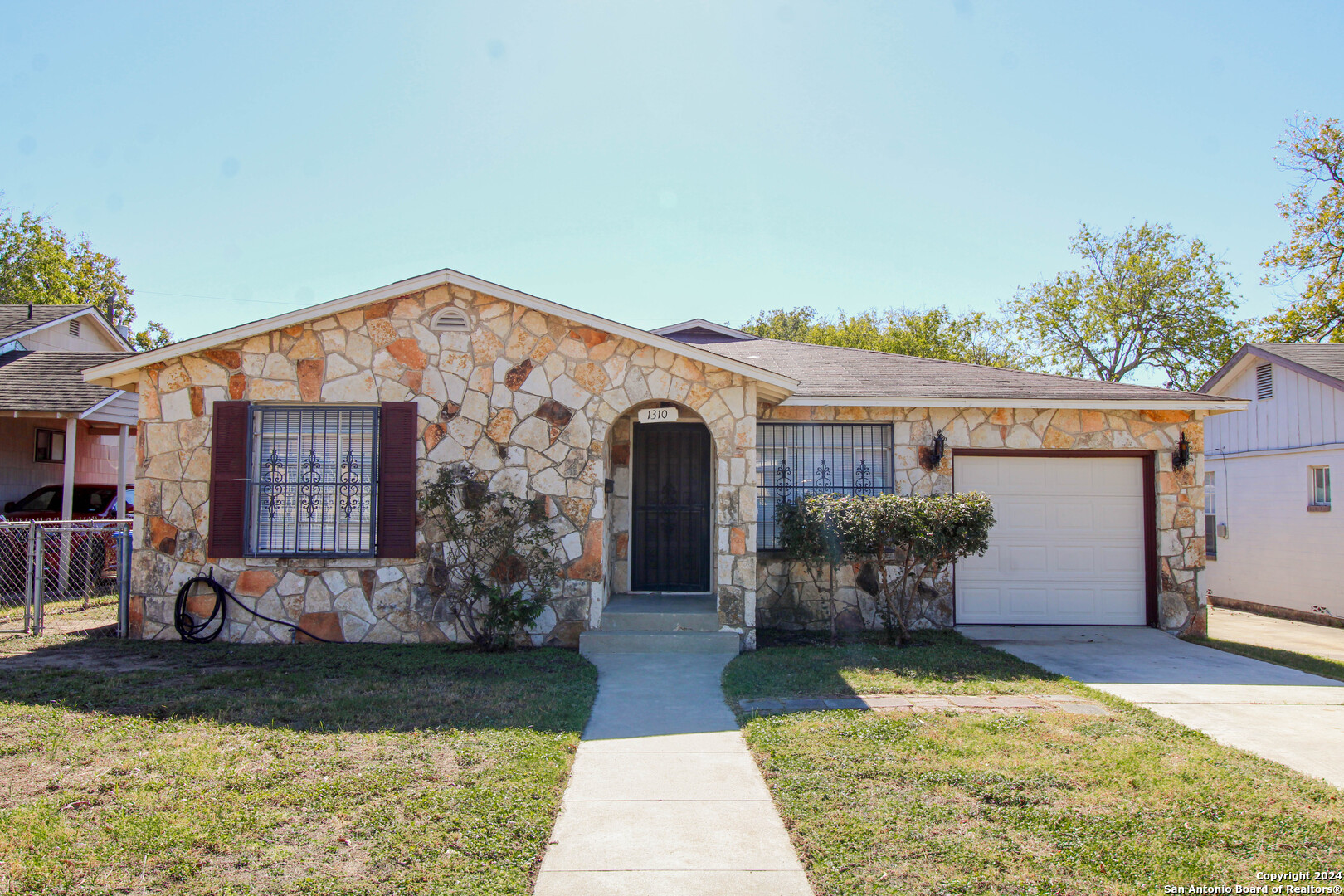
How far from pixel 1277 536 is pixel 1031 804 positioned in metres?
12.7

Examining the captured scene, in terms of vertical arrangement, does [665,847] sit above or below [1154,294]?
below

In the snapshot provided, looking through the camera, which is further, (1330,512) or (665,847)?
(1330,512)

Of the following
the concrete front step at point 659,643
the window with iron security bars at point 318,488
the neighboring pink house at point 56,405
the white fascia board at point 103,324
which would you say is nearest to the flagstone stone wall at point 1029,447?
the concrete front step at point 659,643

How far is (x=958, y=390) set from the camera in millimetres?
9828

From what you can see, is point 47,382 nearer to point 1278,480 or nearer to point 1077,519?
point 1077,519

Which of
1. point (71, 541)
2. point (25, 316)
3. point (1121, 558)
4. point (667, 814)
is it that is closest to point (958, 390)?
point (1121, 558)

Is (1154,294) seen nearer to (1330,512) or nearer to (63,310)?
(1330,512)

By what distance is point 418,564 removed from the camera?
846 centimetres

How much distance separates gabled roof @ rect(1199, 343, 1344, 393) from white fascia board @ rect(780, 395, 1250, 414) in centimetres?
466

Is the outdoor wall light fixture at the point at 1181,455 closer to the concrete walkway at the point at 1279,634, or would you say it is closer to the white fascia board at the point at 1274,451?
the concrete walkway at the point at 1279,634

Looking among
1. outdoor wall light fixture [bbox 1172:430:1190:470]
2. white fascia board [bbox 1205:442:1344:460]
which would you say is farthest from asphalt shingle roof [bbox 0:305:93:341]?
white fascia board [bbox 1205:442:1344:460]

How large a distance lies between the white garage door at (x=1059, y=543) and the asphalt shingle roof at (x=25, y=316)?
1736 centimetres

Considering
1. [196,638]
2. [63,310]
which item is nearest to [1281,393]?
[196,638]

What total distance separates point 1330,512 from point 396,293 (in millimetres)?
13783
